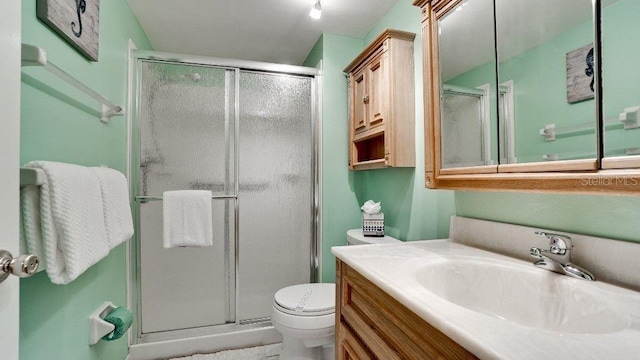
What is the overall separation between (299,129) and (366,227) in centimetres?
88

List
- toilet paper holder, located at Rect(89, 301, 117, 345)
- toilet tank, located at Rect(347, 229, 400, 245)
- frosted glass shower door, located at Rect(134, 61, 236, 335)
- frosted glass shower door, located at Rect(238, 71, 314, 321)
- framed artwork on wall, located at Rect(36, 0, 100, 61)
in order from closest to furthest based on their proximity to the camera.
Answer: framed artwork on wall, located at Rect(36, 0, 100, 61), toilet paper holder, located at Rect(89, 301, 117, 345), toilet tank, located at Rect(347, 229, 400, 245), frosted glass shower door, located at Rect(134, 61, 236, 335), frosted glass shower door, located at Rect(238, 71, 314, 321)

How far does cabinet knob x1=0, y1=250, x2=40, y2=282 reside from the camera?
1.62ft

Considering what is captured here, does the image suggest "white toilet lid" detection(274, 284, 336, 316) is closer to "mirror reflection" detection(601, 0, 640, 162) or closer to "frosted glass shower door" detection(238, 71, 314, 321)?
"frosted glass shower door" detection(238, 71, 314, 321)

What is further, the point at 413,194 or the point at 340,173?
the point at 340,173

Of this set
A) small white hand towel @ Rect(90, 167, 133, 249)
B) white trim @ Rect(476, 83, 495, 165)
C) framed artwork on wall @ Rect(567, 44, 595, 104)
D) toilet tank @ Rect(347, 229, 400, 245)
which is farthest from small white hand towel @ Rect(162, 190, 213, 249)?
framed artwork on wall @ Rect(567, 44, 595, 104)

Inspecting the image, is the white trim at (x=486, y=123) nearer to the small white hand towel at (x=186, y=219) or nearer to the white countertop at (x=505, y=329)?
the white countertop at (x=505, y=329)

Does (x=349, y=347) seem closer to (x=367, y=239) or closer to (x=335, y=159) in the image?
(x=367, y=239)

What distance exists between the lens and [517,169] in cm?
84

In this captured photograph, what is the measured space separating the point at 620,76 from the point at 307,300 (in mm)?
1482

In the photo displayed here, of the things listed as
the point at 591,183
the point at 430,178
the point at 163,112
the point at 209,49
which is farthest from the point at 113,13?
the point at 591,183

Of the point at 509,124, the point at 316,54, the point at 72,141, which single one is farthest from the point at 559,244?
the point at 316,54

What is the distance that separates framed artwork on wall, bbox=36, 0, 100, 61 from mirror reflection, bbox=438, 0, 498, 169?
145cm

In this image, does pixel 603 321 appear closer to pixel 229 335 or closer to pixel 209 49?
pixel 229 335

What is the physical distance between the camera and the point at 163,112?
72.2 inches
